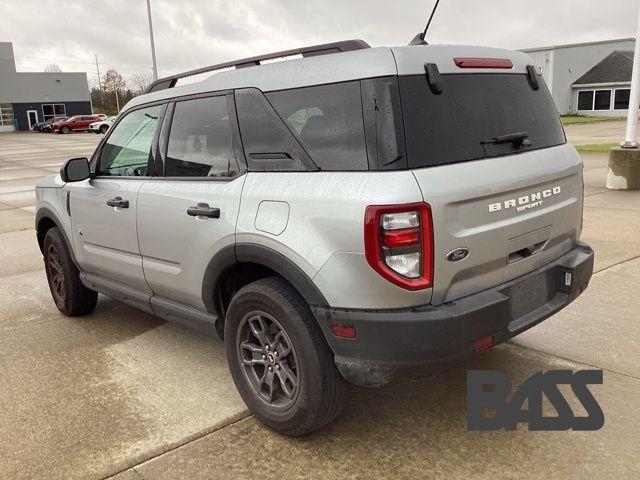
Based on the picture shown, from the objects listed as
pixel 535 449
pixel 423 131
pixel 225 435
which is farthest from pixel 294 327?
pixel 535 449

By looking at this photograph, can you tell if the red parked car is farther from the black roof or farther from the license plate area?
the license plate area

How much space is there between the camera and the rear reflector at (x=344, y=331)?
2.55m

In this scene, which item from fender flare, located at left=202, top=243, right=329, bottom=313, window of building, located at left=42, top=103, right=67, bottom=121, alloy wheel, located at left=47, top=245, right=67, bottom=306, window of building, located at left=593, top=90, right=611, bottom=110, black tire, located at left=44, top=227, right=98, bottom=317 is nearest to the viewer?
fender flare, located at left=202, top=243, right=329, bottom=313

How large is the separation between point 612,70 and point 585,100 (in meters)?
2.74

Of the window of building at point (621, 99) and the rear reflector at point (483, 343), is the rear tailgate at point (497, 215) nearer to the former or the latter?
the rear reflector at point (483, 343)

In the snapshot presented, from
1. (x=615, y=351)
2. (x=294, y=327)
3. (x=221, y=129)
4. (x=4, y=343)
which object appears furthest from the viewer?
(x=4, y=343)

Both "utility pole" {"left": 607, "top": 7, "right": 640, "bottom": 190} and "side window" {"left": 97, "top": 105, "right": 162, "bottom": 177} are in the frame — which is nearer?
"side window" {"left": 97, "top": 105, "right": 162, "bottom": 177}

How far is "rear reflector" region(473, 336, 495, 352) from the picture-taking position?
2.63 m

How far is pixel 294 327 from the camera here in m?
2.75

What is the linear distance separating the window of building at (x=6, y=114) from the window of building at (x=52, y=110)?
311 cm

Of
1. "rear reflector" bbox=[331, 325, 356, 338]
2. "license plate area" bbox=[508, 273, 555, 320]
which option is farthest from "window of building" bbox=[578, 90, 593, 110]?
"rear reflector" bbox=[331, 325, 356, 338]

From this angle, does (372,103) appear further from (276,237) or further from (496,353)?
(496,353)

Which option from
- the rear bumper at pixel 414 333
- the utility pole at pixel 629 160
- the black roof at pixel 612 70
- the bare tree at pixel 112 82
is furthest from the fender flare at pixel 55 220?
the bare tree at pixel 112 82

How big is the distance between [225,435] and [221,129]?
5.42 feet
